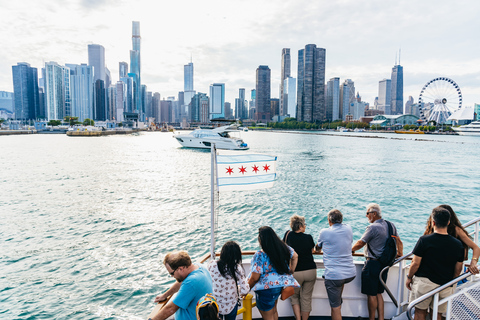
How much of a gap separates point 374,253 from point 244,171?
2251 millimetres

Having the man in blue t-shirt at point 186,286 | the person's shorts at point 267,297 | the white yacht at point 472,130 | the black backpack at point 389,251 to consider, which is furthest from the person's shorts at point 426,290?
the white yacht at point 472,130

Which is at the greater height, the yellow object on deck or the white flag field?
the white flag field

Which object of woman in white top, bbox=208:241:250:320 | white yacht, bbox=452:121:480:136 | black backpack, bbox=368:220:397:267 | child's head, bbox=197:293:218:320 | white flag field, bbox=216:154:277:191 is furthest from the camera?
white yacht, bbox=452:121:480:136

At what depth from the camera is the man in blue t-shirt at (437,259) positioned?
346cm

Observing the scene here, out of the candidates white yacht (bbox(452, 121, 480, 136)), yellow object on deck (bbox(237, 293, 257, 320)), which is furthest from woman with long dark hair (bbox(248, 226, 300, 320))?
white yacht (bbox(452, 121, 480, 136))

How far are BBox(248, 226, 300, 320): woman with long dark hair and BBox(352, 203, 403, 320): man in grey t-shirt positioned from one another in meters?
1.31

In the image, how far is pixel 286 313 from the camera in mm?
4598

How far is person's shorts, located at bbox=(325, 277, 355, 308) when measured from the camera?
13.6 feet

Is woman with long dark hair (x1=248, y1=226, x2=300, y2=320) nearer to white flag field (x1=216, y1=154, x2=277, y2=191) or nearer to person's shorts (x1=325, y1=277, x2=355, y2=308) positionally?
person's shorts (x1=325, y1=277, x2=355, y2=308)

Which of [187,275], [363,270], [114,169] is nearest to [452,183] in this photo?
[363,270]

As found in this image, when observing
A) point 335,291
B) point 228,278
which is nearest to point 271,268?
point 228,278

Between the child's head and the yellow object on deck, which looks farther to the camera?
the yellow object on deck

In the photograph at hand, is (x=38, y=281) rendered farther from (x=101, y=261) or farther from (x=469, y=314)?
(x=469, y=314)

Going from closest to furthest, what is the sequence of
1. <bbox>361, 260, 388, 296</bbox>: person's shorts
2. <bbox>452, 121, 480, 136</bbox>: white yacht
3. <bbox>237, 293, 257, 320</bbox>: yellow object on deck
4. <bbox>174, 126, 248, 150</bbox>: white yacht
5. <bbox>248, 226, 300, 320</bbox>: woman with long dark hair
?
<bbox>248, 226, 300, 320</bbox>: woman with long dark hair < <bbox>237, 293, 257, 320</bbox>: yellow object on deck < <bbox>361, 260, 388, 296</bbox>: person's shorts < <bbox>174, 126, 248, 150</bbox>: white yacht < <bbox>452, 121, 480, 136</bbox>: white yacht
